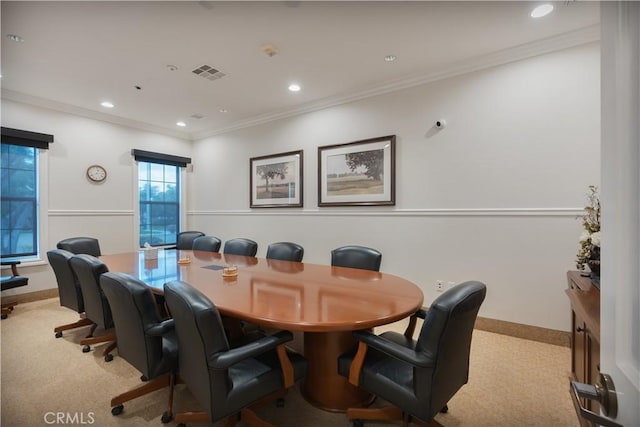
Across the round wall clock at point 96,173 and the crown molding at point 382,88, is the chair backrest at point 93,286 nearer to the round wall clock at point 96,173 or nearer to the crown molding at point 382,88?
the round wall clock at point 96,173

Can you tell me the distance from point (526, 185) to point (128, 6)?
393 centimetres

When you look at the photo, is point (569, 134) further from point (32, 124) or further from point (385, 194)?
point (32, 124)

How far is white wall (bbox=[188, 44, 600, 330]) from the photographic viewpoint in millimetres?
2781

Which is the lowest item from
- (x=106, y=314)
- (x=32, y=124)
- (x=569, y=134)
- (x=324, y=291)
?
(x=106, y=314)

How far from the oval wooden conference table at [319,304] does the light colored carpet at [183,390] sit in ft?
0.69

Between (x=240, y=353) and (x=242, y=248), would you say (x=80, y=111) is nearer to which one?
(x=242, y=248)

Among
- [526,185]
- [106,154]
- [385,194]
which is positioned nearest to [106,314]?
[385,194]

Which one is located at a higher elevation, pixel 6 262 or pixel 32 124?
pixel 32 124

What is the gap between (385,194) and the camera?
12.3ft

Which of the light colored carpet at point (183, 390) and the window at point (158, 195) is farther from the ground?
the window at point (158, 195)

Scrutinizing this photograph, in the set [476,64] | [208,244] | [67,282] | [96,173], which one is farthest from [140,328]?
[96,173]

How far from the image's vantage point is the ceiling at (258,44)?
238 centimetres

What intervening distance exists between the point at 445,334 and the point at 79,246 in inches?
181

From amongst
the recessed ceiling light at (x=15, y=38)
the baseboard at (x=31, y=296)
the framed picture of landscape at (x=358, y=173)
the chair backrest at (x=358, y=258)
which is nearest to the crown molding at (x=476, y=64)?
the framed picture of landscape at (x=358, y=173)
